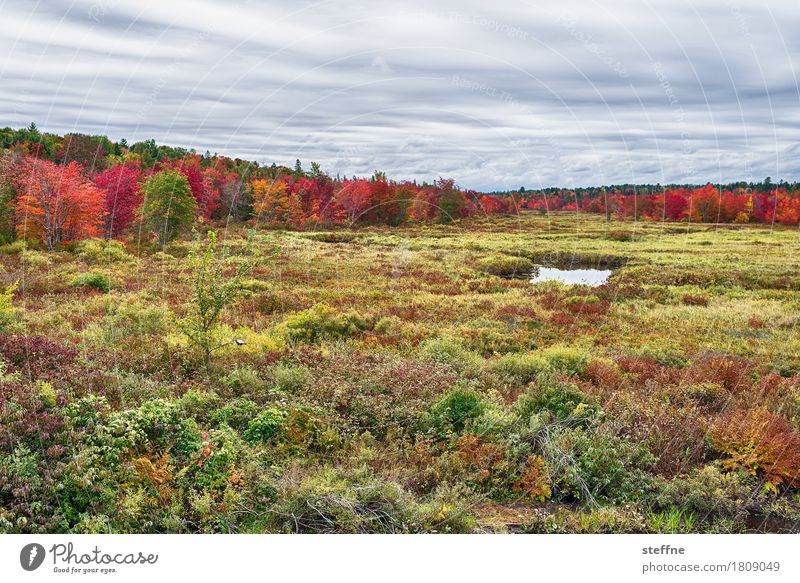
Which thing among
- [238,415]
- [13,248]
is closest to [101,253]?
[13,248]

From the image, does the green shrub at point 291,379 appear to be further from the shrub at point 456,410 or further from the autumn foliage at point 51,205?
the autumn foliage at point 51,205

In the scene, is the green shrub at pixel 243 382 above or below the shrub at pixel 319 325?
below

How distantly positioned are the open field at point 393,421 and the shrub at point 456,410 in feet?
0.14

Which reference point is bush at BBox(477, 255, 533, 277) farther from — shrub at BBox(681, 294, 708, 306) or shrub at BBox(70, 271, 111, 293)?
shrub at BBox(70, 271, 111, 293)

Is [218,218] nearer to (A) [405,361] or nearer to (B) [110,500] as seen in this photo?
(A) [405,361]

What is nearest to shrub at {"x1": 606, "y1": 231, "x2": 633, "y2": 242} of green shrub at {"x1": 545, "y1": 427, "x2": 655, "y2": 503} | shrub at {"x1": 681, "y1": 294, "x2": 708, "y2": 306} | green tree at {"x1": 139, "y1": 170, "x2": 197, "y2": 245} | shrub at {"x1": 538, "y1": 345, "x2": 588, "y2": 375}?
shrub at {"x1": 681, "y1": 294, "x2": 708, "y2": 306}

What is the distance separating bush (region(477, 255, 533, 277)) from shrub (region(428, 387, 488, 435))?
93.1 ft

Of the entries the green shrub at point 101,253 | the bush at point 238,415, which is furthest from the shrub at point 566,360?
the green shrub at point 101,253

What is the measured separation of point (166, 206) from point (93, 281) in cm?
2625

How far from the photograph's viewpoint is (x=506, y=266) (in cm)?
4116

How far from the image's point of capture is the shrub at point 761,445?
30.8 feet

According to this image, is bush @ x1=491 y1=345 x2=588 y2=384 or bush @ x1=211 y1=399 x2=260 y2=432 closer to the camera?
bush @ x1=211 y1=399 x2=260 y2=432

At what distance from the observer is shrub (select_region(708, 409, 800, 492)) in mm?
9375

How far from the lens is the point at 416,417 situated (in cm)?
1100
